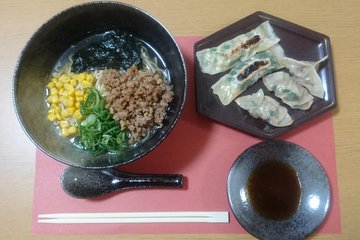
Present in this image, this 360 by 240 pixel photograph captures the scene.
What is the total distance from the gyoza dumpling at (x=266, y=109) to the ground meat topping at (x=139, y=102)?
1.20ft

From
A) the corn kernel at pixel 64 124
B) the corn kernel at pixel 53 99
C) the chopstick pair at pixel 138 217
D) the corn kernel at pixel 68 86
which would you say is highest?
the corn kernel at pixel 68 86

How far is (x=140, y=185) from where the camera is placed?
5.56 ft

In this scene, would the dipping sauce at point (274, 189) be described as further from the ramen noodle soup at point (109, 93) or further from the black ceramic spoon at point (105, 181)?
the ramen noodle soup at point (109, 93)

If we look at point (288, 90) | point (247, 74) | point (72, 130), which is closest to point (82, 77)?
point (72, 130)

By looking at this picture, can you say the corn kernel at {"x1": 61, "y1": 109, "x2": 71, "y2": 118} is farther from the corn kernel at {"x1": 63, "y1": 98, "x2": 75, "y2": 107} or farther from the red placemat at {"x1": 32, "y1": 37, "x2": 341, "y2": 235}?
the red placemat at {"x1": 32, "y1": 37, "x2": 341, "y2": 235}

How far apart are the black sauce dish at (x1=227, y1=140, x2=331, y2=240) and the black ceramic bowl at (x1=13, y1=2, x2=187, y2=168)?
42 centimetres

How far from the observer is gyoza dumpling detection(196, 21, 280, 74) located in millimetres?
1811

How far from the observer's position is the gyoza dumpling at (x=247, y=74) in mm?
1780

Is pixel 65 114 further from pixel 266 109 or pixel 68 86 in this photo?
pixel 266 109

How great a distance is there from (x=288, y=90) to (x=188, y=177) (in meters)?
0.61

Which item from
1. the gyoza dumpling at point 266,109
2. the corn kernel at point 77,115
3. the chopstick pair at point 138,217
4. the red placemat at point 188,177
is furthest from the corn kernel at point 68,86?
the gyoza dumpling at point 266,109

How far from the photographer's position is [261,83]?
A: 1.83 metres

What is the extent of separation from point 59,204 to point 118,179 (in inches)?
12.0

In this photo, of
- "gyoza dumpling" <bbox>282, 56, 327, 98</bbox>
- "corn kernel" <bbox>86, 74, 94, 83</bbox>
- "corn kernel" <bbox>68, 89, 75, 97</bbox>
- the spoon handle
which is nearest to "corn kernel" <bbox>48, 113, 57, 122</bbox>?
"corn kernel" <bbox>68, 89, 75, 97</bbox>
